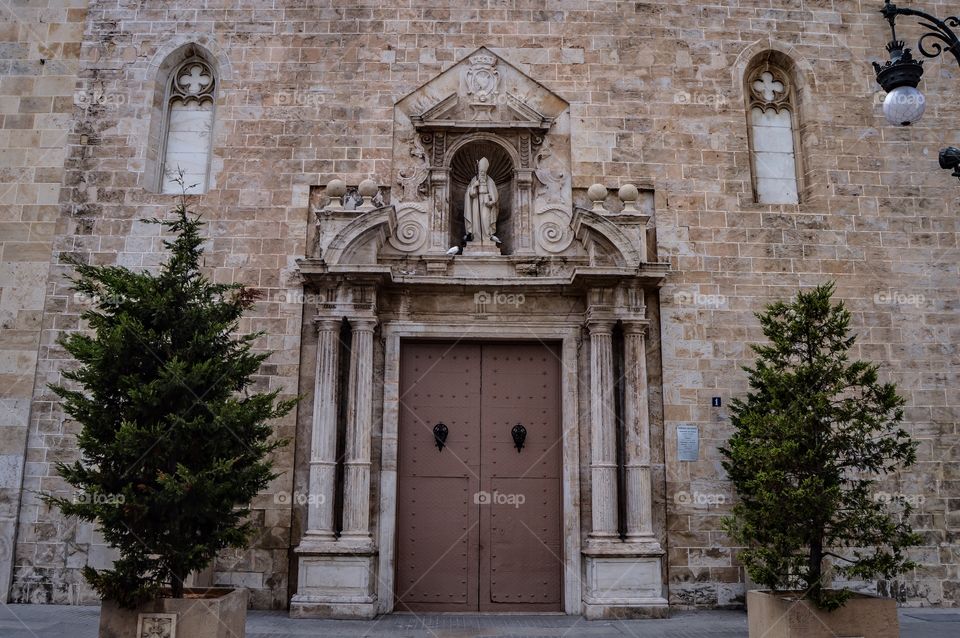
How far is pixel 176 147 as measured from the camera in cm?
1098

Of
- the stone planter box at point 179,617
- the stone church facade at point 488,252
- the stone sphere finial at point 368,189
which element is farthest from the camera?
the stone sphere finial at point 368,189

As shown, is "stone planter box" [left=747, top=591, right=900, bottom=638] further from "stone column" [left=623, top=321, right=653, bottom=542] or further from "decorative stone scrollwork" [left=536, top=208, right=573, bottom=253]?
"decorative stone scrollwork" [left=536, top=208, right=573, bottom=253]

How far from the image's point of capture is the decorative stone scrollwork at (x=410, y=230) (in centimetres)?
1014

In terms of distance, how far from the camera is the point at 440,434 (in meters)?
9.76

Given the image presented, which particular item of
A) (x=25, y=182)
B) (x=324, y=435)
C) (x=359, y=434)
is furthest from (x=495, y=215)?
(x=25, y=182)

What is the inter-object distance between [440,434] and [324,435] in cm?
147

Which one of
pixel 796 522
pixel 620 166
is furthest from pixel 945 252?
pixel 796 522

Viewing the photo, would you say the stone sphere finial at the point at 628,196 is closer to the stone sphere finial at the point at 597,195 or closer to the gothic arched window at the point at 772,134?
the stone sphere finial at the point at 597,195

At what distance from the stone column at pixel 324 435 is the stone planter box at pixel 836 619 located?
498 cm

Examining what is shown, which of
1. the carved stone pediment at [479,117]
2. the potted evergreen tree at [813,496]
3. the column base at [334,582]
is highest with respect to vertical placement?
the carved stone pediment at [479,117]

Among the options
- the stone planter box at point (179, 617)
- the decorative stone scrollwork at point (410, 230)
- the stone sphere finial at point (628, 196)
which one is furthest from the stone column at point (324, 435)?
the stone sphere finial at point (628, 196)

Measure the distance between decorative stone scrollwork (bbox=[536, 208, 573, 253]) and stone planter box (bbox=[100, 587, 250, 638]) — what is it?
5.91 metres

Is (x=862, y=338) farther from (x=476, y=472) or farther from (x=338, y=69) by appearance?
(x=338, y=69)

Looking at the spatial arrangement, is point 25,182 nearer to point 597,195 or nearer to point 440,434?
point 440,434
